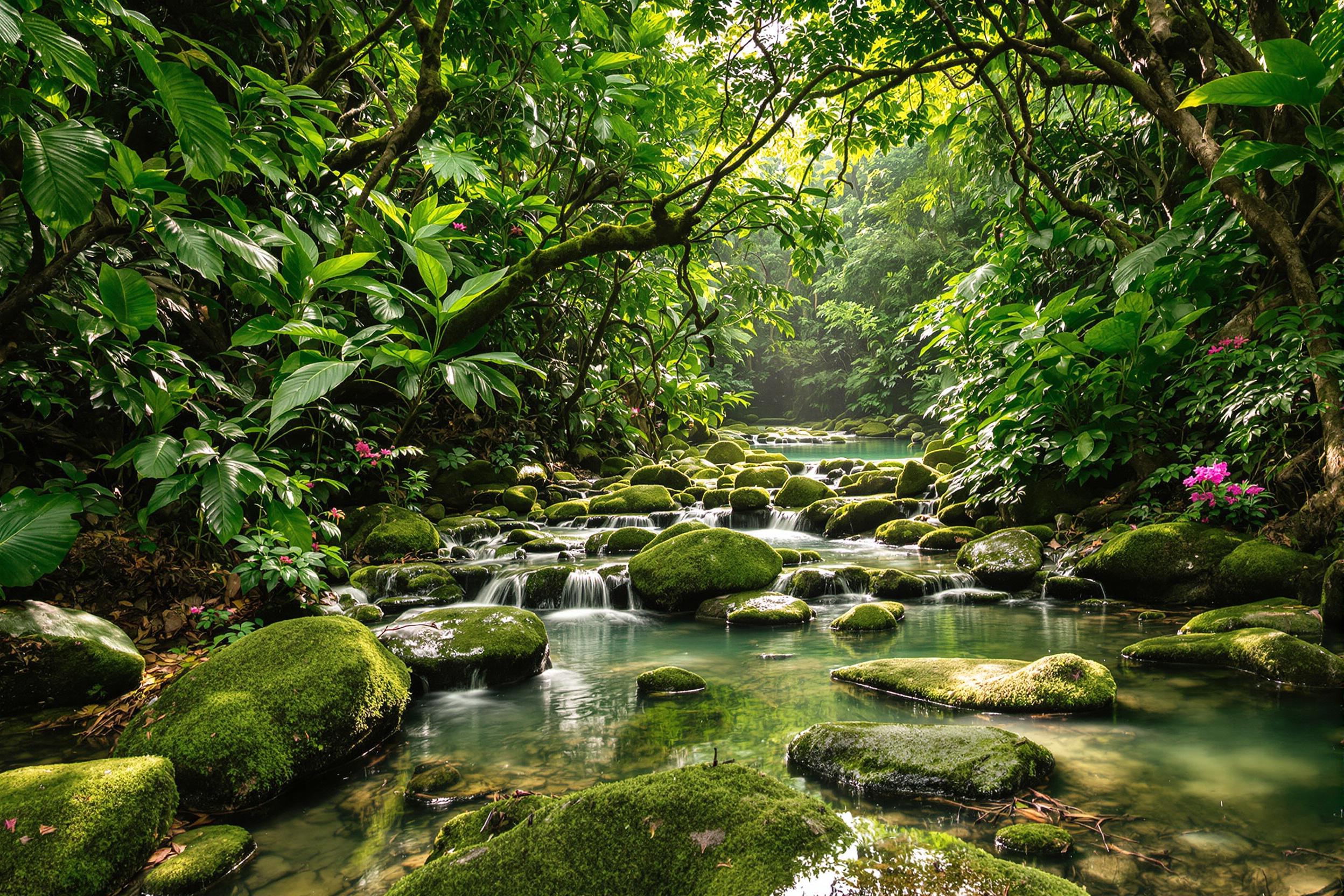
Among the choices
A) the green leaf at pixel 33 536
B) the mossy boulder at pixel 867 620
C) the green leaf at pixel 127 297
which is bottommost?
the mossy boulder at pixel 867 620

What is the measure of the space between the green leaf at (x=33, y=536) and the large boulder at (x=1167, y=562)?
6246 millimetres

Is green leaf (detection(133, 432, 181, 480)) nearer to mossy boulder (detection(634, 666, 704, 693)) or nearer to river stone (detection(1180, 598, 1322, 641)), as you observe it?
mossy boulder (detection(634, 666, 704, 693))

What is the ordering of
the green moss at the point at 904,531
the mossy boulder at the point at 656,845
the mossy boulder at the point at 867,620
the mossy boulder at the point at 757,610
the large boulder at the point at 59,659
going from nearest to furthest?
1. the mossy boulder at the point at 656,845
2. the large boulder at the point at 59,659
3. the mossy boulder at the point at 867,620
4. the mossy boulder at the point at 757,610
5. the green moss at the point at 904,531

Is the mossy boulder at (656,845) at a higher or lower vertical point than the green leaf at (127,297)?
lower

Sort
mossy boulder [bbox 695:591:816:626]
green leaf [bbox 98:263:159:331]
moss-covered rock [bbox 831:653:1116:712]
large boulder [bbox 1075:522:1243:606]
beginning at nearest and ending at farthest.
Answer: green leaf [bbox 98:263:159:331] → moss-covered rock [bbox 831:653:1116:712] → large boulder [bbox 1075:522:1243:606] → mossy boulder [bbox 695:591:816:626]

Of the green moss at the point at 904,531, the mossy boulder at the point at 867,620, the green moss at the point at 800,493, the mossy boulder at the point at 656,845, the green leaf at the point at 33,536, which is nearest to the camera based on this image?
the mossy boulder at the point at 656,845

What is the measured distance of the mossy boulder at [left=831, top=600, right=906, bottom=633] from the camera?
499cm

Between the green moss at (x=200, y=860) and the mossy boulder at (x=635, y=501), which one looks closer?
the green moss at (x=200, y=860)

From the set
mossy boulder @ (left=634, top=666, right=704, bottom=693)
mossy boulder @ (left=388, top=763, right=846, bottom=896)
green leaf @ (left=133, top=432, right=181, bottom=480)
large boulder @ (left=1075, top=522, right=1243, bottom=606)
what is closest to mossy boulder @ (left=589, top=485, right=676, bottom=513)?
mossy boulder @ (left=634, top=666, right=704, bottom=693)

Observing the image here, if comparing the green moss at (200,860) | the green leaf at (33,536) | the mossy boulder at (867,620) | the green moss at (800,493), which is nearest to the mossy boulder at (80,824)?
the green moss at (200,860)

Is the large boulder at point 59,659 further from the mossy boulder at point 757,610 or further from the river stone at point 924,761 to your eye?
the mossy boulder at point 757,610

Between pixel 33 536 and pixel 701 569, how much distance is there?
4.51 meters

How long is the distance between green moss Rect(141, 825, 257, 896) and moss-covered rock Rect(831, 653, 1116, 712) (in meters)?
3.02

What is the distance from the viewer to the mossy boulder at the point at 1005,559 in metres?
5.85
